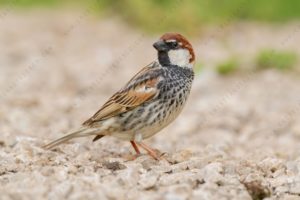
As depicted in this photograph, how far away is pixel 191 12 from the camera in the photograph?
15.2 metres

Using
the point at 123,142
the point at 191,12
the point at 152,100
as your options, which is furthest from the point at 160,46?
the point at 191,12

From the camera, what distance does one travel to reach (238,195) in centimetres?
559

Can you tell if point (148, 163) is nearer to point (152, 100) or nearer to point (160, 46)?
point (152, 100)

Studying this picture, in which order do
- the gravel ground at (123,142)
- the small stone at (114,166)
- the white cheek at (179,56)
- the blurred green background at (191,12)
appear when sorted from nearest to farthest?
the gravel ground at (123,142), the small stone at (114,166), the white cheek at (179,56), the blurred green background at (191,12)

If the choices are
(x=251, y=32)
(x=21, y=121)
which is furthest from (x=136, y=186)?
(x=251, y=32)

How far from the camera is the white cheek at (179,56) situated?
725cm

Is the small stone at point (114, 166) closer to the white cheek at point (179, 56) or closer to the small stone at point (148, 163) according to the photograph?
the small stone at point (148, 163)

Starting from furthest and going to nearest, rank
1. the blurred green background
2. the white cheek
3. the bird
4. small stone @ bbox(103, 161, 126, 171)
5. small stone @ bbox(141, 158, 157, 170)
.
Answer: the blurred green background, the white cheek, the bird, small stone @ bbox(141, 158, 157, 170), small stone @ bbox(103, 161, 126, 171)

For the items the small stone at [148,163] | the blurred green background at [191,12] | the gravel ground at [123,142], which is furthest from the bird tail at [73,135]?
the blurred green background at [191,12]

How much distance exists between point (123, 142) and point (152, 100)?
5.12 feet

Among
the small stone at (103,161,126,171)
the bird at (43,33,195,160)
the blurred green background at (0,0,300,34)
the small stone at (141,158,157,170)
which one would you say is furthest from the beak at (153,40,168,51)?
the blurred green background at (0,0,300,34)

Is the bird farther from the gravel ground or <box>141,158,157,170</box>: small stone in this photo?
<box>141,158,157,170</box>: small stone

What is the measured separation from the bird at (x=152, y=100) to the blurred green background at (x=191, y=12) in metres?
7.65

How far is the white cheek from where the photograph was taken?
7.25 metres
